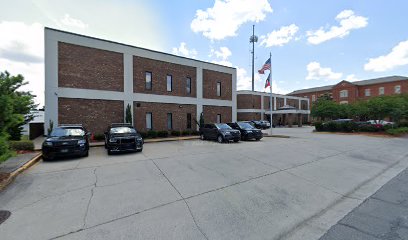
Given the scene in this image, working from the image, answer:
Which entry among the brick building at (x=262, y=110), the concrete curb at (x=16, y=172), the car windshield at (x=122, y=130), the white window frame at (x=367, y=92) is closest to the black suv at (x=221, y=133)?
the car windshield at (x=122, y=130)

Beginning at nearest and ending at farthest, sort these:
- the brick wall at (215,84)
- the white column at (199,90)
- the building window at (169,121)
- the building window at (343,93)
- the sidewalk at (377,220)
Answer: the sidewalk at (377,220), the building window at (169,121), the white column at (199,90), the brick wall at (215,84), the building window at (343,93)

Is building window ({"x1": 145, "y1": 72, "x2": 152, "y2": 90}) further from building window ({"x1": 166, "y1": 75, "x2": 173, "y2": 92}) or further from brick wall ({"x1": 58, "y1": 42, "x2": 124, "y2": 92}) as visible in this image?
brick wall ({"x1": 58, "y1": 42, "x2": 124, "y2": 92})

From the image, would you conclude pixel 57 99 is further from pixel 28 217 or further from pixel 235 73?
pixel 235 73

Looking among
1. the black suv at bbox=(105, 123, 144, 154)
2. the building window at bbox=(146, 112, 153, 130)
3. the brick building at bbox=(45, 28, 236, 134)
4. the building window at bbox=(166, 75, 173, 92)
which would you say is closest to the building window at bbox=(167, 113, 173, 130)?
the brick building at bbox=(45, 28, 236, 134)

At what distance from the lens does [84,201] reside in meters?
4.33

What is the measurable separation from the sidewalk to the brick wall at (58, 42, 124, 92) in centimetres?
1777

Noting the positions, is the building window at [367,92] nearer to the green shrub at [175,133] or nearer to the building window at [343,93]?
the building window at [343,93]

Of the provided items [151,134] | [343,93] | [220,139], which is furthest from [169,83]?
[343,93]

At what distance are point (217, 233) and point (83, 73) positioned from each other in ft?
56.4

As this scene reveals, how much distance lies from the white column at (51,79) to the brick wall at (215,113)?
14199mm

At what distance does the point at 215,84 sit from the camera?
23656mm

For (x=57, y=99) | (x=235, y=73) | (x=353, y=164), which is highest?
(x=235, y=73)

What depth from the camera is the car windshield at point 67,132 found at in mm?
9562

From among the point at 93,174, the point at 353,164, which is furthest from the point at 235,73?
the point at 93,174
